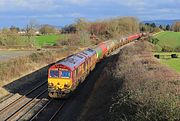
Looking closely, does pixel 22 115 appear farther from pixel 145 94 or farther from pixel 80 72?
pixel 145 94

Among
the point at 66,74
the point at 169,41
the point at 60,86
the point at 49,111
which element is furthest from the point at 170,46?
the point at 49,111

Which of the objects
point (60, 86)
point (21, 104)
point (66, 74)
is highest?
point (66, 74)

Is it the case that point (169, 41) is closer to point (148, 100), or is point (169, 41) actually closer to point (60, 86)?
point (60, 86)

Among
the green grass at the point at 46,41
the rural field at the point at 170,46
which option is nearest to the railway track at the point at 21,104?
the rural field at the point at 170,46

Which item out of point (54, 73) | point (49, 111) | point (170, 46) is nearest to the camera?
point (49, 111)

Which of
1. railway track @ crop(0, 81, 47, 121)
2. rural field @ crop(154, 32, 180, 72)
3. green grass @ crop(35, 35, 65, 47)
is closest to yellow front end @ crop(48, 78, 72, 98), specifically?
railway track @ crop(0, 81, 47, 121)

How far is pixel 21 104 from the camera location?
25078mm

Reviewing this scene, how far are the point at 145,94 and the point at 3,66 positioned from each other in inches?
1054

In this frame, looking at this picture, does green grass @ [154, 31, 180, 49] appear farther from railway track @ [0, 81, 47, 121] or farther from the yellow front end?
the yellow front end

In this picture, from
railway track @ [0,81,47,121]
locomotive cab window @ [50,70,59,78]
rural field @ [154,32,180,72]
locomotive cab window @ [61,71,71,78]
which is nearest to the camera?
railway track @ [0,81,47,121]

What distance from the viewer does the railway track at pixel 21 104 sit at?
A: 2190 centimetres

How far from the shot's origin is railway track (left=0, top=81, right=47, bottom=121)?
2190 cm

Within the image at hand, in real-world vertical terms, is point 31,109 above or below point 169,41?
above

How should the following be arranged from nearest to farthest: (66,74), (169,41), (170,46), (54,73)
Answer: (66,74) → (54,73) → (170,46) → (169,41)
